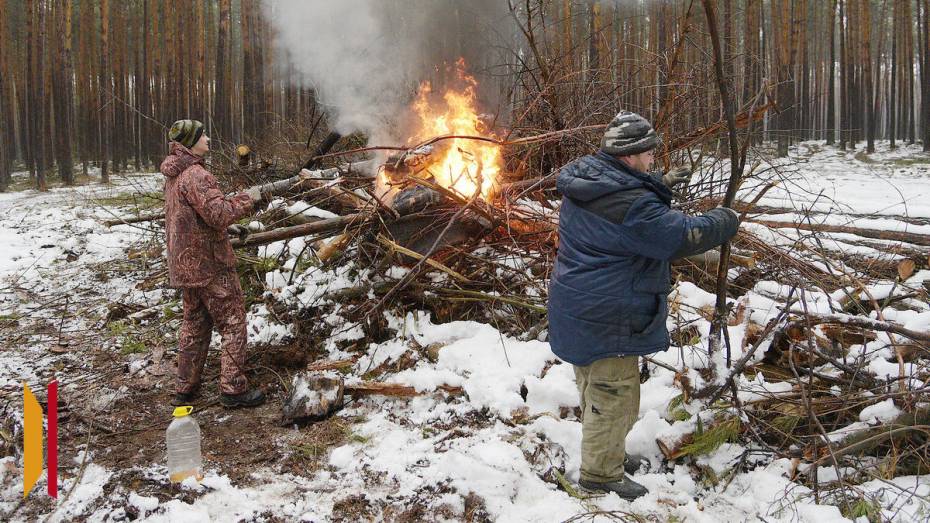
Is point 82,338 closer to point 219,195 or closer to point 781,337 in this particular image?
point 219,195

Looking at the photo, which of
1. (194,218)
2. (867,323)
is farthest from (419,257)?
(867,323)

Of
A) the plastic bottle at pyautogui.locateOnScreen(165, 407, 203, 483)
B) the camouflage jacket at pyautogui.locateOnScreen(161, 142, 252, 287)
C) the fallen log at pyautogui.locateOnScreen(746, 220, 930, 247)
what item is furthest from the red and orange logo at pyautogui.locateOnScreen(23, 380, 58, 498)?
the fallen log at pyautogui.locateOnScreen(746, 220, 930, 247)

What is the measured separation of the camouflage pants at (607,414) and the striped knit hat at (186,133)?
306cm

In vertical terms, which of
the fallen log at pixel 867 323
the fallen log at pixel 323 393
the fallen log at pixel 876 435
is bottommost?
the fallen log at pixel 323 393

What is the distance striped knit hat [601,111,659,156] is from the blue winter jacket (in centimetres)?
6

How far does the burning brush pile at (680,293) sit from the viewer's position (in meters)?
2.89

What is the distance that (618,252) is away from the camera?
2543mm

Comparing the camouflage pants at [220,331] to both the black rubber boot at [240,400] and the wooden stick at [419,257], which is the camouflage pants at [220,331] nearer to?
the black rubber boot at [240,400]

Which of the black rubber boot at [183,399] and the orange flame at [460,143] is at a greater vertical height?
the orange flame at [460,143]

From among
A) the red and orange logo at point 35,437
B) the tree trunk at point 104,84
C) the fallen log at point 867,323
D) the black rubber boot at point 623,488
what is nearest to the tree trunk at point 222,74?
the tree trunk at point 104,84

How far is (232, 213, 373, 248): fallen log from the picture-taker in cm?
491

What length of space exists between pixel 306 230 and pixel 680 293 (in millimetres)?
3074

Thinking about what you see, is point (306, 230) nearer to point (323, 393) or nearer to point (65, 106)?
point (323, 393)

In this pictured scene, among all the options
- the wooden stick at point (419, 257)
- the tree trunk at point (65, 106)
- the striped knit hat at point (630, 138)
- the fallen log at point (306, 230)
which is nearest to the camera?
the striped knit hat at point (630, 138)
